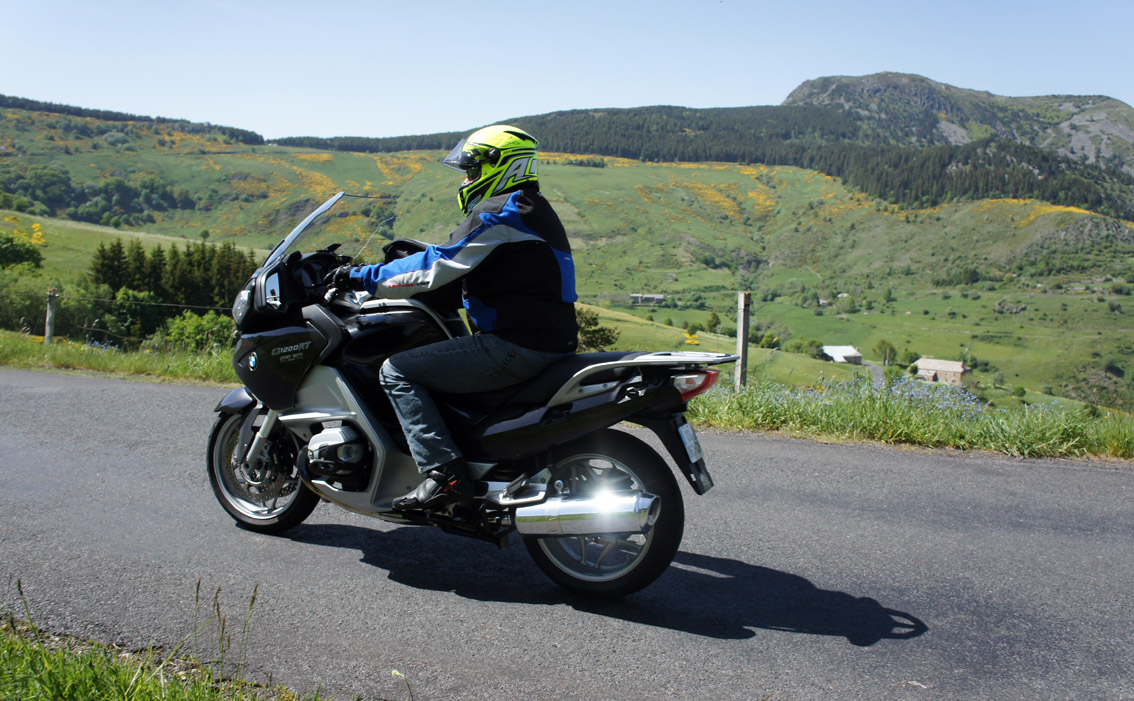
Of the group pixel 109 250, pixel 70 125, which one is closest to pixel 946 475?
pixel 109 250

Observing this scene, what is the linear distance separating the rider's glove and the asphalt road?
1.40 metres

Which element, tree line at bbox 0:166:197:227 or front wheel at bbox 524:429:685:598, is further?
tree line at bbox 0:166:197:227

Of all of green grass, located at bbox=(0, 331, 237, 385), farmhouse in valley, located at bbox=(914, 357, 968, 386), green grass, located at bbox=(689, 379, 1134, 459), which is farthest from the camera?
green grass, located at bbox=(0, 331, 237, 385)

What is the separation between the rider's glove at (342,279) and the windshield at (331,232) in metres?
0.29

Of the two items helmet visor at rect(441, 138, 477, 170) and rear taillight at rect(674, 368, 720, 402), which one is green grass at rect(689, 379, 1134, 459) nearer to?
rear taillight at rect(674, 368, 720, 402)

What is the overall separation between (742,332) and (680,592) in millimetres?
5761

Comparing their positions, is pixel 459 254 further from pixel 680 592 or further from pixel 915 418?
pixel 915 418

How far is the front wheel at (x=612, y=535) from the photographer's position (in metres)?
3.43

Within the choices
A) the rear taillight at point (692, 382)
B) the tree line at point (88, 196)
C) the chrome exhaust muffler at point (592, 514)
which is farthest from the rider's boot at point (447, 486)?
the tree line at point (88, 196)

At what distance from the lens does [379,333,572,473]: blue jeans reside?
3623 millimetres

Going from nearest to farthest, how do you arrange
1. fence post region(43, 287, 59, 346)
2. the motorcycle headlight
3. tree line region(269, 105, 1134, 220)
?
the motorcycle headlight, fence post region(43, 287, 59, 346), tree line region(269, 105, 1134, 220)

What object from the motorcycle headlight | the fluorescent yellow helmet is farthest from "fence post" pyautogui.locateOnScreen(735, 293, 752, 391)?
the motorcycle headlight

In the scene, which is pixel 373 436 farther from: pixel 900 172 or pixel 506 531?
pixel 900 172

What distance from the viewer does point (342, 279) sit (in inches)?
159
